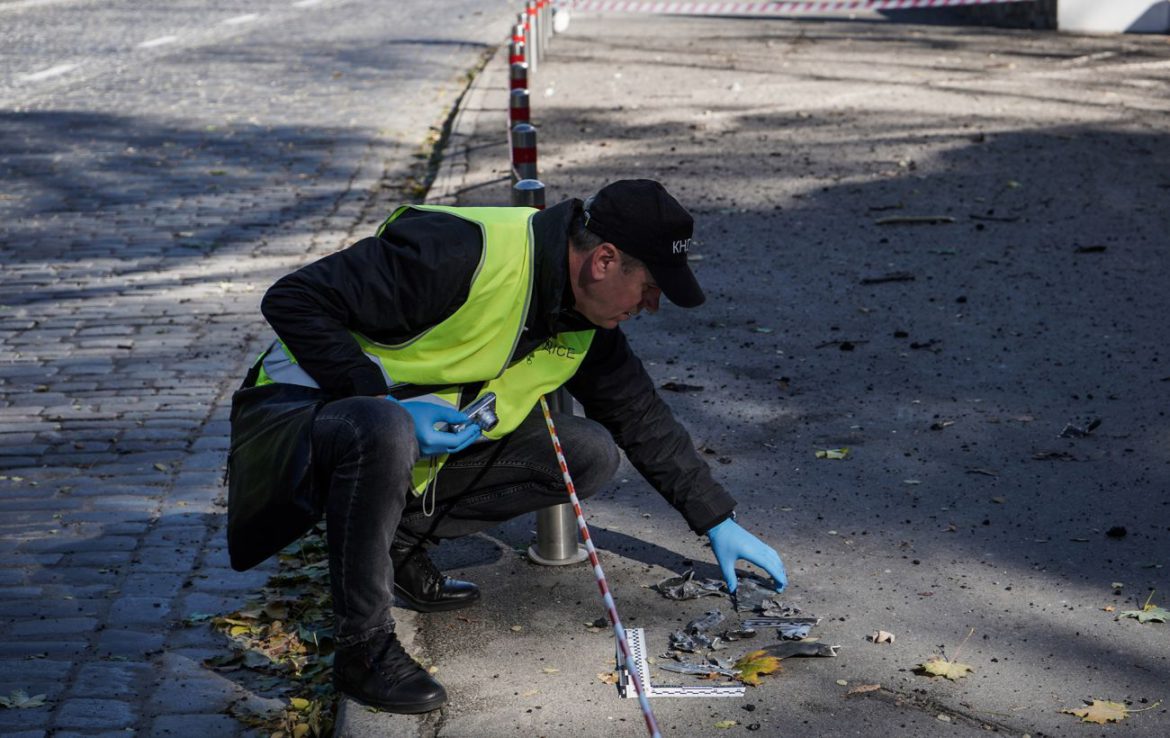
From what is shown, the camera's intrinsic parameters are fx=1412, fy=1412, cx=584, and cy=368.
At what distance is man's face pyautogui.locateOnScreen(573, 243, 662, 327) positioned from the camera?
3744mm

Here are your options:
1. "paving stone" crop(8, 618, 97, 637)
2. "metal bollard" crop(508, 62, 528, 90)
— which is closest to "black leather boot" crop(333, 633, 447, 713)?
"paving stone" crop(8, 618, 97, 637)

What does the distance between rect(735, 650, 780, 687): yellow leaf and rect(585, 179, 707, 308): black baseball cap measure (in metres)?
1.08

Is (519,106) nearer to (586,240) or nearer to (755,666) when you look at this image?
(586,240)

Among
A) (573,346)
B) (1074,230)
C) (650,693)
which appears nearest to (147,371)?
(573,346)

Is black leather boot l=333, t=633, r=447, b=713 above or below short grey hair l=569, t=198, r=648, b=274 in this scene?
below

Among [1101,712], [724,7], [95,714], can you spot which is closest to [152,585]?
[95,714]

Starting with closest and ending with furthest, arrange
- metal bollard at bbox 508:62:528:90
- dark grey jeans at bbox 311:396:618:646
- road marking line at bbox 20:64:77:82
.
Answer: dark grey jeans at bbox 311:396:618:646 < metal bollard at bbox 508:62:528:90 < road marking line at bbox 20:64:77:82

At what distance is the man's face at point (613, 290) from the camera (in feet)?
12.3

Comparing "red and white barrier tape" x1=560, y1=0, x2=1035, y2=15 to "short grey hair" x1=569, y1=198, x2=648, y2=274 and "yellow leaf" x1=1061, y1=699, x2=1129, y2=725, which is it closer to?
"short grey hair" x1=569, y1=198, x2=648, y2=274

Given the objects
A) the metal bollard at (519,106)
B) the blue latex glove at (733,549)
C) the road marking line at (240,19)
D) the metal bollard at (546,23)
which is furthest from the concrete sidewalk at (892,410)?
the road marking line at (240,19)

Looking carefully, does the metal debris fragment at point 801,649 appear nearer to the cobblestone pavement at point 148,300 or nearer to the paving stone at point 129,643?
the cobblestone pavement at point 148,300

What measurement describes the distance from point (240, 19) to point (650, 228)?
20.4 m

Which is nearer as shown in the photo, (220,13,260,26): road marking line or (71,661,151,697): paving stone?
(71,661,151,697): paving stone

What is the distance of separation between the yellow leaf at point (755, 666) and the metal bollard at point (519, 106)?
4.87m
